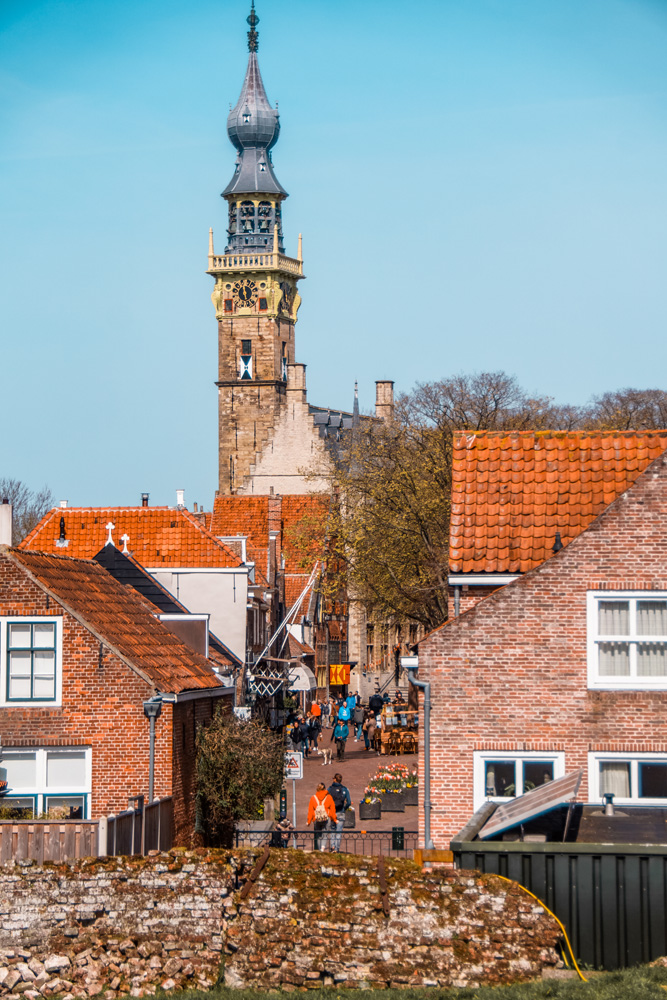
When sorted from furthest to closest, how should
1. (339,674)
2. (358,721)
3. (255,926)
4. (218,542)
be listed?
(339,674)
(358,721)
(218,542)
(255,926)

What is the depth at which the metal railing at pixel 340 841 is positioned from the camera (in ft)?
75.0

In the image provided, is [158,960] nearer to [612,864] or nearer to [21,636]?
[612,864]

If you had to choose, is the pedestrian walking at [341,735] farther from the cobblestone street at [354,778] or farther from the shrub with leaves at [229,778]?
the shrub with leaves at [229,778]

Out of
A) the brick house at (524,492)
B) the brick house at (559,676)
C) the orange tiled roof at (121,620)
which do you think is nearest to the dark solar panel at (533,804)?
the brick house at (559,676)

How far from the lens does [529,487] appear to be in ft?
78.0

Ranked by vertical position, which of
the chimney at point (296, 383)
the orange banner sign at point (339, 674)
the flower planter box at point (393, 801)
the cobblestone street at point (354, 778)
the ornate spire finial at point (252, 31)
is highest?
the ornate spire finial at point (252, 31)

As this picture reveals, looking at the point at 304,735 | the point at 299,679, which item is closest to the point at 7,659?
the point at 304,735

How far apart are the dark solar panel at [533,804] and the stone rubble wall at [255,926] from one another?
118 cm

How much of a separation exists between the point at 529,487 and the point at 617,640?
11.5 ft

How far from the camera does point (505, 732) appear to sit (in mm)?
21016

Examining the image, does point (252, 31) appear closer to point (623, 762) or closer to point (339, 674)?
point (339, 674)

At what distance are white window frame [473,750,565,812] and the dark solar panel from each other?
4.51 feet

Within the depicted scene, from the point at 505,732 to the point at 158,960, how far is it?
6243 mm

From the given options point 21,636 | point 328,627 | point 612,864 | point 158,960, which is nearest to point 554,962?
point 612,864
